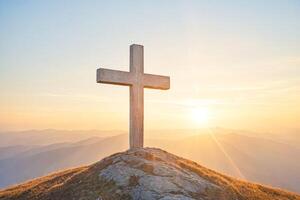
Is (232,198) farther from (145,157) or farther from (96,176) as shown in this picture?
(96,176)

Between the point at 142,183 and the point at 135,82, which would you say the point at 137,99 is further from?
the point at 142,183

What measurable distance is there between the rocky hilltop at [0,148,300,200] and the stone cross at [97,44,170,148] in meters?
1.16

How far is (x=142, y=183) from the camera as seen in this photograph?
33.0 feet

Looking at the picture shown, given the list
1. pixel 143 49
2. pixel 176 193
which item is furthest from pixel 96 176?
pixel 143 49

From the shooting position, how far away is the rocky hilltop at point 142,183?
9.74 metres

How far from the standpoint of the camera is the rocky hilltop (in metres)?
9.74

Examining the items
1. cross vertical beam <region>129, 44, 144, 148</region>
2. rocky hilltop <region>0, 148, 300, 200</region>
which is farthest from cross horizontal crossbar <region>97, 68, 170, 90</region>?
rocky hilltop <region>0, 148, 300, 200</region>

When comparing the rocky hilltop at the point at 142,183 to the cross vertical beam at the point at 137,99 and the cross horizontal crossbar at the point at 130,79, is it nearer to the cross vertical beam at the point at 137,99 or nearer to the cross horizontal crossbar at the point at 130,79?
the cross vertical beam at the point at 137,99

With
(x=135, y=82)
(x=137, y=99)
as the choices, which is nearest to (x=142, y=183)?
(x=137, y=99)

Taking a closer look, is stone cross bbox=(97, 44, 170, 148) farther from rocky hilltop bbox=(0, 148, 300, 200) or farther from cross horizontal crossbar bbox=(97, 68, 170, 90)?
rocky hilltop bbox=(0, 148, 300, 200)

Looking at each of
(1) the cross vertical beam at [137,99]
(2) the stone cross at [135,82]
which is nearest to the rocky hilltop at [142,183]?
(1) the cross vertical beam at [137,99]

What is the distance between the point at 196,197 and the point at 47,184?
6.45 meters

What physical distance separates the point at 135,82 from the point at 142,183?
5472 mm

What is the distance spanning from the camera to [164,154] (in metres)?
13.4
